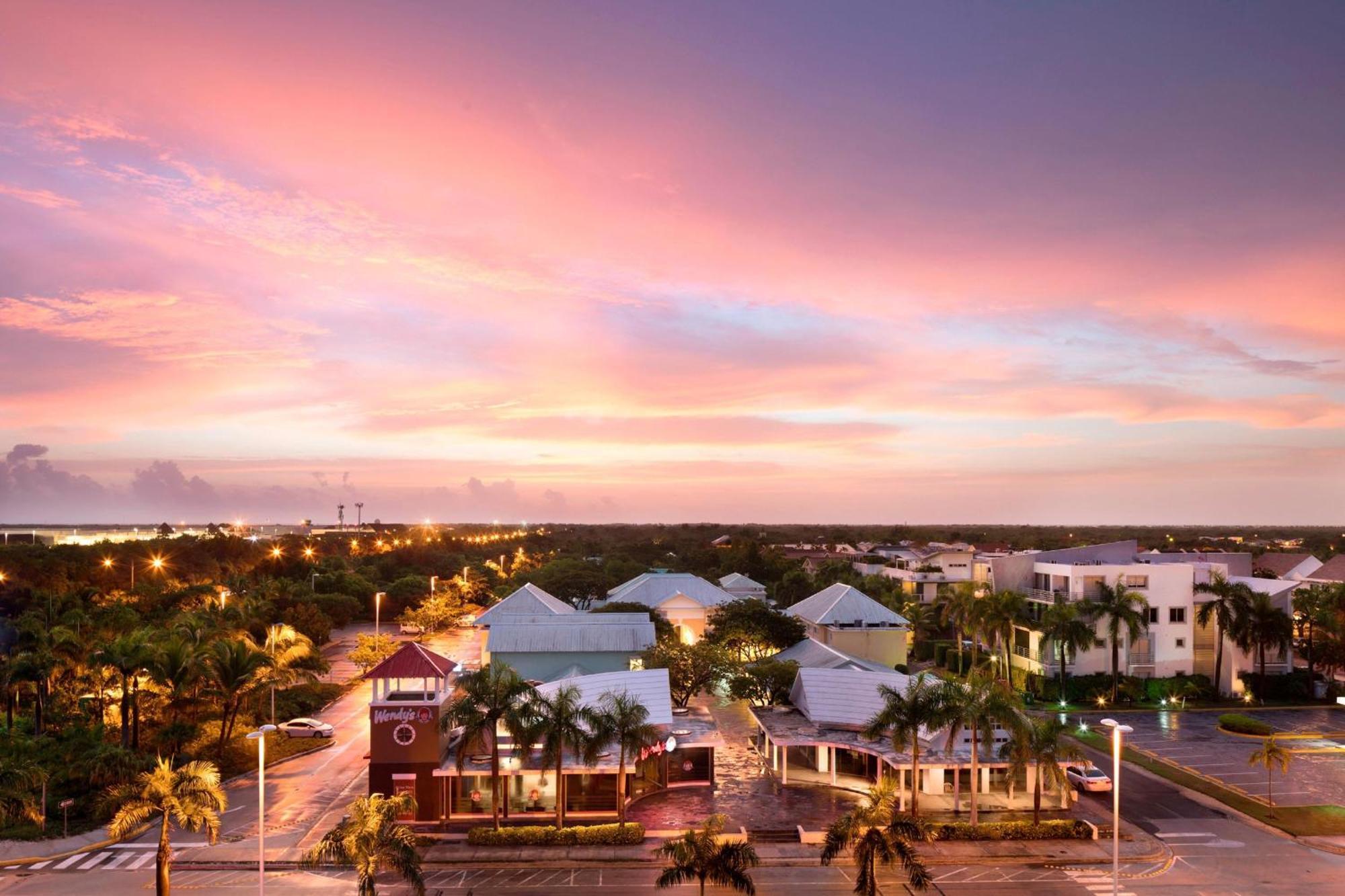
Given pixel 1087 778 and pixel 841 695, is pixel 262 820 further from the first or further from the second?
pixel 1087 778

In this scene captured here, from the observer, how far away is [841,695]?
156 ft

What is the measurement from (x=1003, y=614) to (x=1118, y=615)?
7843mm

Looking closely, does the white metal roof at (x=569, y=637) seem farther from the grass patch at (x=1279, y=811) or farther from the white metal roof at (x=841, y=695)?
the grass patch at (x=1279, y=811)

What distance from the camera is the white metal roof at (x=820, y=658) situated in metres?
56.4

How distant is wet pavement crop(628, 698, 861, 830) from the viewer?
39344 millimetres

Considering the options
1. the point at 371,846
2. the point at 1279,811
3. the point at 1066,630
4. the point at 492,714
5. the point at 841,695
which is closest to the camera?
the point at 371,846

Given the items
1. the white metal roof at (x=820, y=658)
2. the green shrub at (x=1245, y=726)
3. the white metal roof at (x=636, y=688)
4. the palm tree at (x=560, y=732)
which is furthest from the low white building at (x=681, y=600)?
the palm tree at (x=560, y=732)

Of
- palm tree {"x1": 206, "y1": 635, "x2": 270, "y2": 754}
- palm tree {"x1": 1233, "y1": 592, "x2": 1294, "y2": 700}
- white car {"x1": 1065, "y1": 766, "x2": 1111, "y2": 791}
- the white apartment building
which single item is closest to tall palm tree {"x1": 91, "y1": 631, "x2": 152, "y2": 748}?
palm tree {"x1": 206, "y1": 635, "x2": 270, "y2": 754}

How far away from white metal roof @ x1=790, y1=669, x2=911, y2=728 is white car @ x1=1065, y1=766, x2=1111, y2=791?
8.92m

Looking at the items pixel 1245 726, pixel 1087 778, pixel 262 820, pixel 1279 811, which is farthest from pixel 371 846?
pixel 1245 726

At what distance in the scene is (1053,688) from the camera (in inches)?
2571

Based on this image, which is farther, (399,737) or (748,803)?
(748,803)

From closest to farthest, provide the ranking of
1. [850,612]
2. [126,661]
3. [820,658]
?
1. [126,661]
2. [820,658]
3. [850,612]

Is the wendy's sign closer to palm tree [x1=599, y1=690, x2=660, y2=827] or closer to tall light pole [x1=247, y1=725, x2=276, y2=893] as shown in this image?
tall light pole [x1=247, y1=725, x2=276, y2=893]
